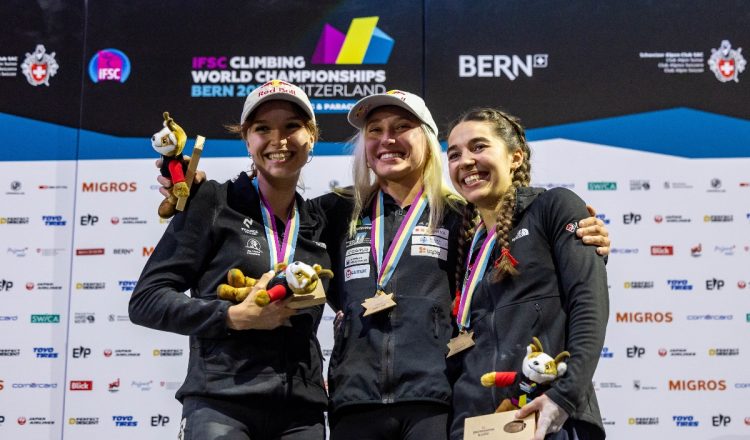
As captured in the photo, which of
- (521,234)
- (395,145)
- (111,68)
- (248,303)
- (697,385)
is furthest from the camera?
(111,68)

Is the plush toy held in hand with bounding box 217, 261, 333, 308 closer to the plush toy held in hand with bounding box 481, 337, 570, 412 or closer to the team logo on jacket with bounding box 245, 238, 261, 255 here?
the team logo on jacket with bounding box 245, 238, 261, 255

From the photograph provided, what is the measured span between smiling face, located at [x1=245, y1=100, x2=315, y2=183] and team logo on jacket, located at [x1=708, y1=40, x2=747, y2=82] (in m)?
3.55

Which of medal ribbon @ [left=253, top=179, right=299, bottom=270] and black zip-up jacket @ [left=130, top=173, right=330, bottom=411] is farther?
medal ribbon @ [left=253, top=179, right=299, bottom=270]

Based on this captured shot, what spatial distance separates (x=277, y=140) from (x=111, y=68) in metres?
3.14

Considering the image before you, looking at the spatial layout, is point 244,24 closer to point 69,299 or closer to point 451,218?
point 69,299

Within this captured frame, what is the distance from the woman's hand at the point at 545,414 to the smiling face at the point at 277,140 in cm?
102

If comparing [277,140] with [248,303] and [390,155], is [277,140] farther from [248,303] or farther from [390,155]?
[248,303]

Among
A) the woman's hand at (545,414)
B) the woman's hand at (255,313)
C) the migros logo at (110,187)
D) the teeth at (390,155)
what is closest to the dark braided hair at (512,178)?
the teeth at (390,155)

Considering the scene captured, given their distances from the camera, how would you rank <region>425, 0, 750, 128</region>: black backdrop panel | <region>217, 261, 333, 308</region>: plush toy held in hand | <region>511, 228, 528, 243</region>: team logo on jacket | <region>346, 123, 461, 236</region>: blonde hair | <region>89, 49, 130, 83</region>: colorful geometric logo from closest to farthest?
<region>217, 261, 333, 308</region>: plush toy held in hand
<region>511, 228, 528, 243</region>: team logo on jacket
<region>346, 123, 461, 236</region>: blonde hair
<region>425, 0, 750, 128</region>: black backdrop panel
<region>89, 49, 130, 83</region>: colorful geometric logo

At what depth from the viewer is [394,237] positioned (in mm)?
2449

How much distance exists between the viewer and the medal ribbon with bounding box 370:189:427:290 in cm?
239

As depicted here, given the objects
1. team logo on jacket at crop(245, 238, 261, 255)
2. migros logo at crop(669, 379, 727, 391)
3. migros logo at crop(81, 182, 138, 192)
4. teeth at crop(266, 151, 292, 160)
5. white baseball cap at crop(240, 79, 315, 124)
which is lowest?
migros logo at crop(669, 379, 727, 391)

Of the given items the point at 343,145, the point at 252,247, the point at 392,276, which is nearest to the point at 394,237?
the point at 392,276

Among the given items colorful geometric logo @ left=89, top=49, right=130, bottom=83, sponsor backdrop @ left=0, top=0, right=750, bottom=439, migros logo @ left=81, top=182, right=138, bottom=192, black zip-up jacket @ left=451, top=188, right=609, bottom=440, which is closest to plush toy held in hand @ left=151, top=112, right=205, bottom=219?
black zip-up jacket @ left=451, top=188, right=609, bottom=440
